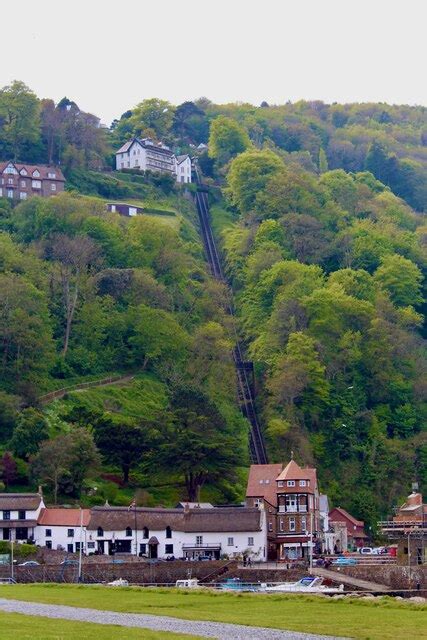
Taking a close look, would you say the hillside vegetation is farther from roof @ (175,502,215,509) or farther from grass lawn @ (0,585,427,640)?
grass lawn @ (0,585,427,640)

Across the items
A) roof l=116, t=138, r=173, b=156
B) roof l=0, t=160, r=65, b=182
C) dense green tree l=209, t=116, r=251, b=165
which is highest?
dense green tree l=209, t=116, r=251, b=165

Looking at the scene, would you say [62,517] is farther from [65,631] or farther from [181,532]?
[65,631]

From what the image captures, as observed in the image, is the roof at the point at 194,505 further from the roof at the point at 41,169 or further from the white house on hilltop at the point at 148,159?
the white house on hilltop at the point at 148,159

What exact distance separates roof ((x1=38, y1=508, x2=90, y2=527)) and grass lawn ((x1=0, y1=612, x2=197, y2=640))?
4070 cm

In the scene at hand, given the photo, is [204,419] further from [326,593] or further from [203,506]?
[326,593]

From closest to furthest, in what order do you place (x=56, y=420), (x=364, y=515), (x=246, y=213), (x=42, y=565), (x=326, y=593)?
(x=326, y=593)
(x=42, y=565)
(x=56, y=420)
(x=364, y=515)
(x=246, y=213)

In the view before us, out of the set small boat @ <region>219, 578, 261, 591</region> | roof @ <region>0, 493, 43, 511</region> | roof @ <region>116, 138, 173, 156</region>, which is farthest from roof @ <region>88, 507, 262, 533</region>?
roof @ <region>116, 138, 173, 156</region>

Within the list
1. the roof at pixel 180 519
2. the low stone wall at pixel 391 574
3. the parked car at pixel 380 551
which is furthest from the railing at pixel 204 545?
the low stone wall at pixel 391 574

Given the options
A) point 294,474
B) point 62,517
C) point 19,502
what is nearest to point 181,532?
point 62,517

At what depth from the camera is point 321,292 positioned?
126562 millimetres

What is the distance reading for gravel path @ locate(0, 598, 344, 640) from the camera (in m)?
42.8

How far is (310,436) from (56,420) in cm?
2435

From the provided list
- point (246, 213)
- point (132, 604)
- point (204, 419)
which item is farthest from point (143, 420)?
point (246, 213)

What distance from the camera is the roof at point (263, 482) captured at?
316 feet
